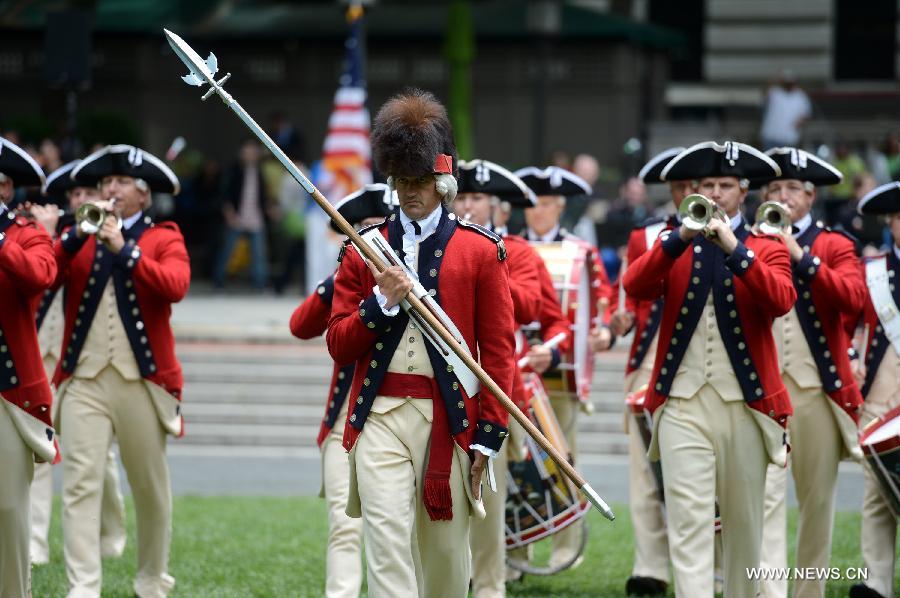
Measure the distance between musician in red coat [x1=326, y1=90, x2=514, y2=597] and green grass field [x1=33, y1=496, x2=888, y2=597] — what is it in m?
2.68

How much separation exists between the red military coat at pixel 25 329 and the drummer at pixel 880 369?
4023 millimetres

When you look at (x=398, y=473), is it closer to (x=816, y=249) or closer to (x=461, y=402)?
(x=461, y=402)

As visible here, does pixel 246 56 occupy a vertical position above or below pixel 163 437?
above

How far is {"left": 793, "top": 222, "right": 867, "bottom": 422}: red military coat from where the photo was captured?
8641 millimetres

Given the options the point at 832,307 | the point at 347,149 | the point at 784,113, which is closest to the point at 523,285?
the point at 832,307

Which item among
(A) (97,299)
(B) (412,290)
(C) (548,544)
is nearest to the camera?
(B) (412,290)

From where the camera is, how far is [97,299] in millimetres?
8797

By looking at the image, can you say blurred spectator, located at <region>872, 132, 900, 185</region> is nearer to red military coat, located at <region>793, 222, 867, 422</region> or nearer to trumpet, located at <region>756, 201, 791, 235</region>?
red military coat, located at <region>793, 222, 867, 422</region>

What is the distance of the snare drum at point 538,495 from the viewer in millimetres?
9312

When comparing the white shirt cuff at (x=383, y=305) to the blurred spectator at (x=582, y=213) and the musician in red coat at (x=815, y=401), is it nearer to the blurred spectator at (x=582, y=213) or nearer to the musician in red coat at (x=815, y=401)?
the musician in red coat at (x=815, y=401)

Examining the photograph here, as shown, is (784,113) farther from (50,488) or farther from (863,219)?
(50,488)

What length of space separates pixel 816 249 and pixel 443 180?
287 cm

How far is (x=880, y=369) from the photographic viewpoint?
9.39m

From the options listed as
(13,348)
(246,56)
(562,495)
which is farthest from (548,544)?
(246,56)
